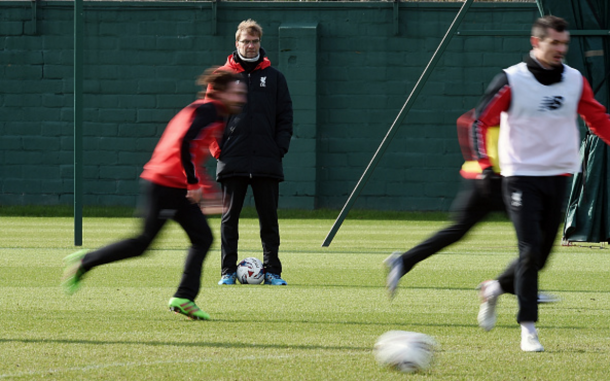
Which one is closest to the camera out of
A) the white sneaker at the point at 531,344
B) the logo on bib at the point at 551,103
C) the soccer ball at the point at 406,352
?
the soccer ball at the point at 406,352

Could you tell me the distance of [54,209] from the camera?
731 inches

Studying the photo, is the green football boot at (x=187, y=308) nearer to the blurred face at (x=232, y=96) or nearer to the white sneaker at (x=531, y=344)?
the blurred face at (x=232, y=96)

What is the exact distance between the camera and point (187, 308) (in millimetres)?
6211

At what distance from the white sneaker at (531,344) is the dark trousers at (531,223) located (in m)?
0.09

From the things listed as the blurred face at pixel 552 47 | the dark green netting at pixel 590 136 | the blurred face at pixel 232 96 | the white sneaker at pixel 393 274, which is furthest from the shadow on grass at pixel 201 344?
the dark green netting at pixel 590 136

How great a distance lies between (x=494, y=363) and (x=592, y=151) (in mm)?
8754

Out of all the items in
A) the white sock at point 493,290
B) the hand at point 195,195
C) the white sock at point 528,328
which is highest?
the hand at point 195,195

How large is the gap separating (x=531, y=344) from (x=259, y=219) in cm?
350

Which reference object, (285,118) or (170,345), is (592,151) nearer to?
(285,118)

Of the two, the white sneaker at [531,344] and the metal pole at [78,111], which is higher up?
the metal pole at [78,111]

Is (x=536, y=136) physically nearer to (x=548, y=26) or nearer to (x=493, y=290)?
(x=548, y=26)

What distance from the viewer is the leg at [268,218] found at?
827 centimetres

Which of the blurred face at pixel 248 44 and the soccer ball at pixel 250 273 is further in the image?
the soccer ball at pixel 250 273

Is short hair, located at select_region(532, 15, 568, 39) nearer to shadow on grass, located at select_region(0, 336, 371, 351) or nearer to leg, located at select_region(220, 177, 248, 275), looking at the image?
shadow on grass, located at select_region(0, 336, 371, 351)
